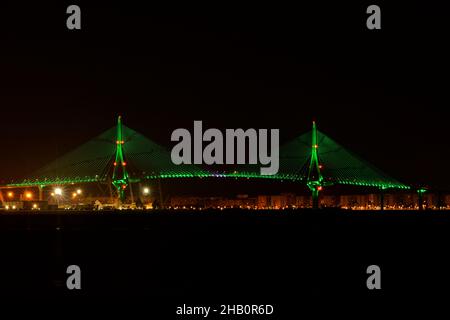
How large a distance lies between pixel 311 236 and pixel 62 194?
54.5 metres

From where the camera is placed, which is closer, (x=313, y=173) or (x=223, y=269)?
(x=223, y=269)

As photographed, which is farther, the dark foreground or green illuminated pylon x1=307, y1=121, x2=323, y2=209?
green illuminated pylon x1=307, y1=121, x2=323, y2=209

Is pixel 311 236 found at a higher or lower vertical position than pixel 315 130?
lower

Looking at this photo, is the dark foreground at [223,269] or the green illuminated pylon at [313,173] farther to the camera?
the green illuminated pylon at [313,173]

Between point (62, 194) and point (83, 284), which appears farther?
point (62, 194)

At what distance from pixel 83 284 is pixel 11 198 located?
246ft

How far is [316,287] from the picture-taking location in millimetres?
12094
